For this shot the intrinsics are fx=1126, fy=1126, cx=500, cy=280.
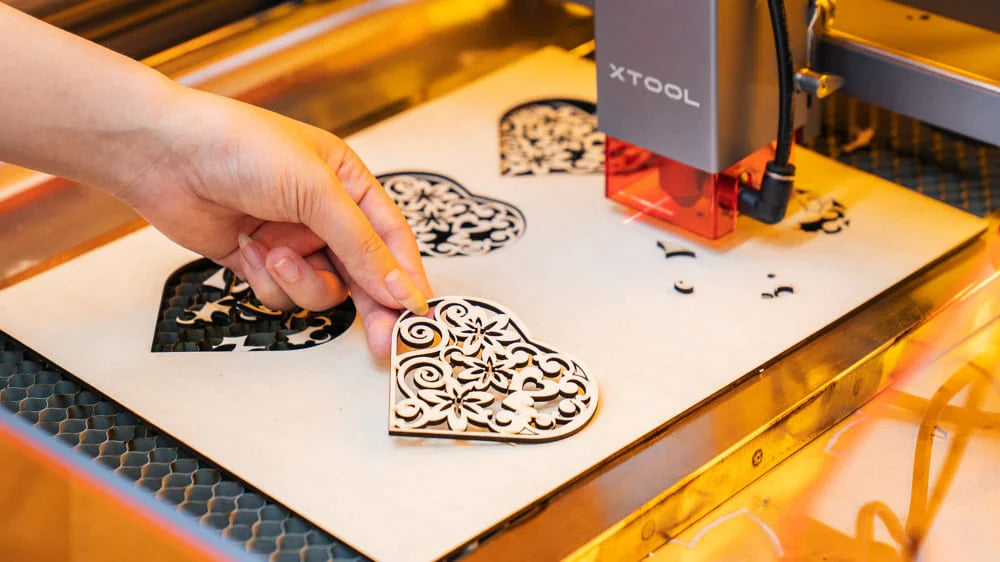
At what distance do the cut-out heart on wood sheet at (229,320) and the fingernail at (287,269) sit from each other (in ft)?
0.17

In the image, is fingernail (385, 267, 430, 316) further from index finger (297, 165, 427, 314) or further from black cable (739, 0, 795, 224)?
black cable (739, 0, 795, 224)

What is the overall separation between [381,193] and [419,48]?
1.21ft

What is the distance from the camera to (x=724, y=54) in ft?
2.89

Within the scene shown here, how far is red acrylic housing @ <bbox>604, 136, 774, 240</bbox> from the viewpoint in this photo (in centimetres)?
99

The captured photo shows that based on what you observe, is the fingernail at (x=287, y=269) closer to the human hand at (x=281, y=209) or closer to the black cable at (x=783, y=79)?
the human hand at (x=281, y=209)

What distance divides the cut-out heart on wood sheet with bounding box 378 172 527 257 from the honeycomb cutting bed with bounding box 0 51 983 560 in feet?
0.05

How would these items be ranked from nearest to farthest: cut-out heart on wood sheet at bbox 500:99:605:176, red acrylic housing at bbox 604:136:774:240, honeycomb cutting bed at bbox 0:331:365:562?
honeycomb cutting bed at bbox 0:331:365:562
red acrylic housing at bbox 604:136:774:240
cut-out heart on wood sheet at bbox 500:99:605:176

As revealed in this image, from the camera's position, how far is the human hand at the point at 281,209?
34.3 inches

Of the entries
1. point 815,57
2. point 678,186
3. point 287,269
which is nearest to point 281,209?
point 287,269

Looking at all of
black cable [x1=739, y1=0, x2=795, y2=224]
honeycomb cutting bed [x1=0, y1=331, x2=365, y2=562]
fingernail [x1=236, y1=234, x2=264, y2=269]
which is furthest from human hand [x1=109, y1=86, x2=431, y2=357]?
black cable [x1=739, y1=0, x2=795, y2=224]

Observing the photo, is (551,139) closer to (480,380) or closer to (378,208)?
(378,208)

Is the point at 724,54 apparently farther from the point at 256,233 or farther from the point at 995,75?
the point at 256,233

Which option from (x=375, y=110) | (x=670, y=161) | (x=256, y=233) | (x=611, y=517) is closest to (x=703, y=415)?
(x=611, y=517)

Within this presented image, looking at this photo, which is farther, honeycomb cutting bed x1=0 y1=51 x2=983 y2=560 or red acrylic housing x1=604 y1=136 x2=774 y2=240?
red acrylic housing x1=604 y1=136 x2=774 y2=240
